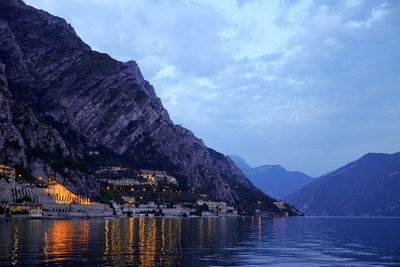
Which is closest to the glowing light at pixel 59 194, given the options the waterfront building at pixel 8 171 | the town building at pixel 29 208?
the waterfront building at pixel 8 171

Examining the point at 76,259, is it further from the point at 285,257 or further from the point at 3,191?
the point at 3,191

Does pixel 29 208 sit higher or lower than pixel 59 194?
lower

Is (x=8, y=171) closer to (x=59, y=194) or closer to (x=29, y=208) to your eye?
(x=59, y=194)

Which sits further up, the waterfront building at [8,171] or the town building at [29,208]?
the waterfront building at [8,171]

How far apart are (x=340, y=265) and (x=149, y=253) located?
2109 cm

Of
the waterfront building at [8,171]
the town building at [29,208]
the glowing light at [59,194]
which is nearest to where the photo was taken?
the town building at [29,208]

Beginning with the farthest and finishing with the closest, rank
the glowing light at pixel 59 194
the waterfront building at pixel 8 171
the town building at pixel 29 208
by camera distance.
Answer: the glowing light at pixel 59 194, the waterfront building at pixel 8 171, the town building at pixel 29 208

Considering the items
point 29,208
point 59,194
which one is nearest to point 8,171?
point 59,194

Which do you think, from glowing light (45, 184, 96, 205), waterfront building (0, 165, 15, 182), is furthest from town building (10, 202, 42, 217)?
waterfront building (0, 165, 15, 182)

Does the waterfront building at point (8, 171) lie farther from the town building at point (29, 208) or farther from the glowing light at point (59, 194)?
the town building at point (29, 208)

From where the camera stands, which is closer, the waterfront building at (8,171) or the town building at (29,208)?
the town building at (29,208)

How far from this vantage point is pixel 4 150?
193875 millimetres

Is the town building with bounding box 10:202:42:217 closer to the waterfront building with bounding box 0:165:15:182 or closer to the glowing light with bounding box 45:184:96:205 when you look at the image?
the glowing light with bounding box 45:184:96:205

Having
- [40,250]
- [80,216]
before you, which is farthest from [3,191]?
[40,250]
